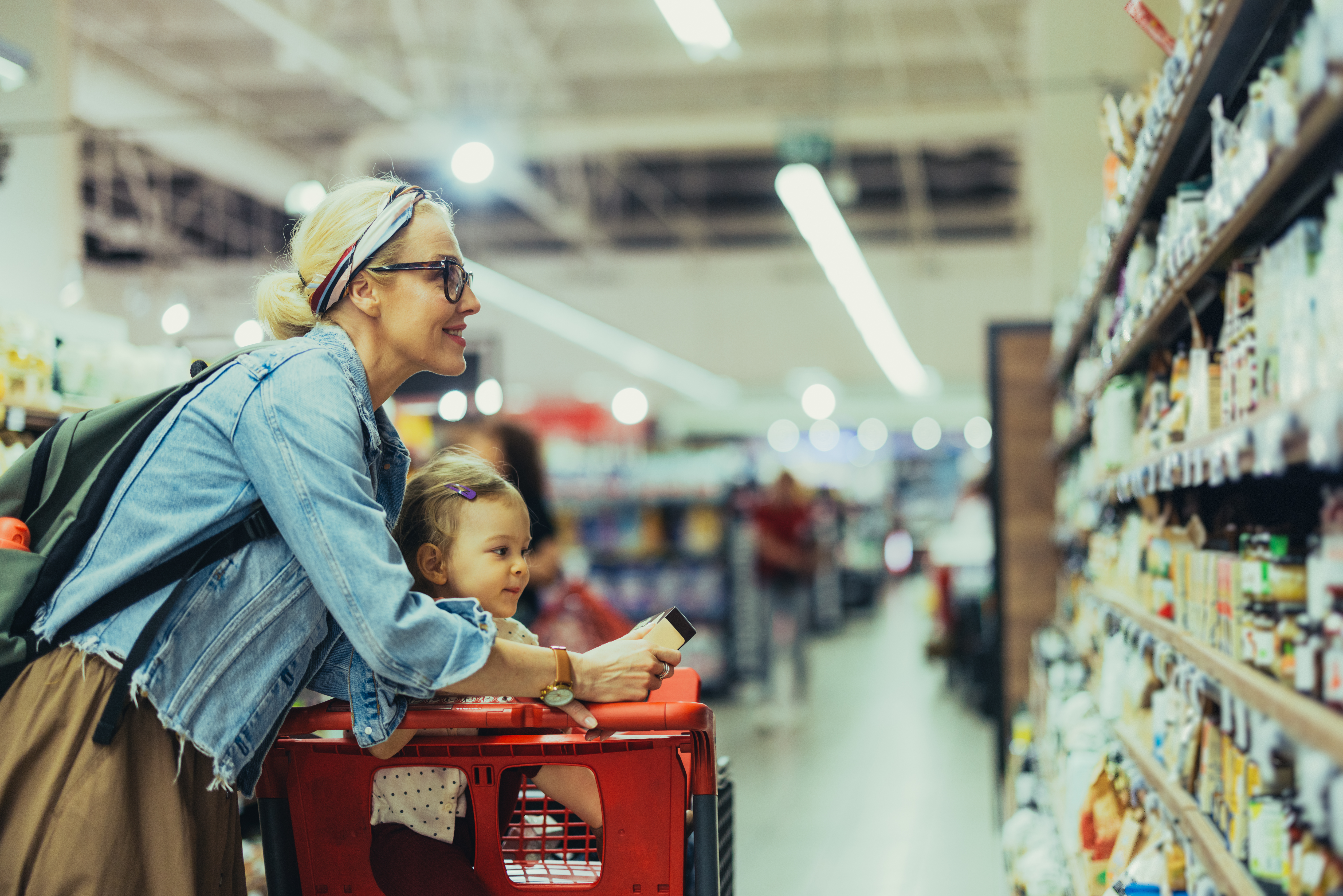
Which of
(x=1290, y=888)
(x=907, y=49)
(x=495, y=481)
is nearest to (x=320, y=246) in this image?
(x=495, y=481)

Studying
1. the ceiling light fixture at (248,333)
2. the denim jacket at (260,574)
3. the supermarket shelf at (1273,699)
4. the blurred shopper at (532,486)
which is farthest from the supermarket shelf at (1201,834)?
the ceiling light fixture at (248,333)

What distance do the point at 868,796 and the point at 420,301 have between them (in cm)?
461

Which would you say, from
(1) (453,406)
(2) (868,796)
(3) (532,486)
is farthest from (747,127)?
(3) (532,486)

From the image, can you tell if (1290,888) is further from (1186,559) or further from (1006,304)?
(1006,304)

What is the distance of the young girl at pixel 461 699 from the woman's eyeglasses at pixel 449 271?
35 cm

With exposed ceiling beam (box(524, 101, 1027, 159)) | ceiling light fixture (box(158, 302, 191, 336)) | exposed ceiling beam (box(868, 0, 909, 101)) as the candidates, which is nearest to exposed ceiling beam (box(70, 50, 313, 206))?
exposed ceiling beam (box(524, 101, 1027, 159))

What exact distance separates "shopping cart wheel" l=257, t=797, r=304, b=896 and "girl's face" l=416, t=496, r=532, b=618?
0.45 meters

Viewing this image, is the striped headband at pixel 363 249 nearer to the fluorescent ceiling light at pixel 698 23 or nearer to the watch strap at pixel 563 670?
the watch strap at pixel 563 670

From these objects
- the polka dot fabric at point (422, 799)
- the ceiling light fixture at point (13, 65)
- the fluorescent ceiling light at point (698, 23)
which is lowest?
the polka dot fabric at point (422, 799)

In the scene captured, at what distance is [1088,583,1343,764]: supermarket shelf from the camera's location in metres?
1.12

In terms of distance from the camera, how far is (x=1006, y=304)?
698 inches

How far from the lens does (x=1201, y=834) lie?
1.81m

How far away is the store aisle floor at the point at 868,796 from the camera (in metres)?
4.45

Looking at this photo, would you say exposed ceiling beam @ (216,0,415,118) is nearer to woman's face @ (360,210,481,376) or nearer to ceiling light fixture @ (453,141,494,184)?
ceiling light fixture @ (453,141,494,184)
